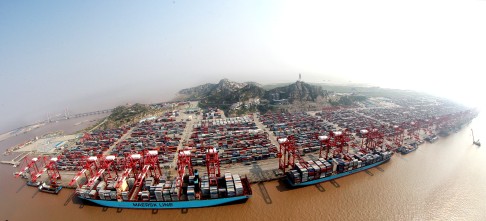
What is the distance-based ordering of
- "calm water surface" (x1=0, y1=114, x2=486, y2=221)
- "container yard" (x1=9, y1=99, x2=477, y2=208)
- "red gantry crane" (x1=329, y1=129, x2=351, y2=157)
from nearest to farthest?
"calm water surface" (x1=0, y1=114, x2=486, y2=221) → "container yard" (x1=9, y1=99, x2=477, y2=208) → "red gantry crane" (x1=329, y1=129, x2=351, y2=157)

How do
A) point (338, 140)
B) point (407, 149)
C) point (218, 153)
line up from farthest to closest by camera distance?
point (407, 149), point (218, 153), point (338, 140)

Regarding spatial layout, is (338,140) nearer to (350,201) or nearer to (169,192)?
(350,201)

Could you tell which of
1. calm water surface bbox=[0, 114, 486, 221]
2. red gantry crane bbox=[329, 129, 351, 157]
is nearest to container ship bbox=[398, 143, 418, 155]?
calm water surface bbox=[0, 114, 486, 221]

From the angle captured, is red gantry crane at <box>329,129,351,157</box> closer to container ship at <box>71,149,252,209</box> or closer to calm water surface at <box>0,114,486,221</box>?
calm water surface at <box>0,114,486,221</box>

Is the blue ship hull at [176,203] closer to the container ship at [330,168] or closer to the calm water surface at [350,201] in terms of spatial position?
the calm water surface at [350,201]

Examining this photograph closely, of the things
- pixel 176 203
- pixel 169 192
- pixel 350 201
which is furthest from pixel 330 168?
pixel 169 192

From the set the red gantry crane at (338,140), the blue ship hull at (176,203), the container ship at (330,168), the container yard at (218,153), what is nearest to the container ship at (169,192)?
the blue ship hull at (176,203)
